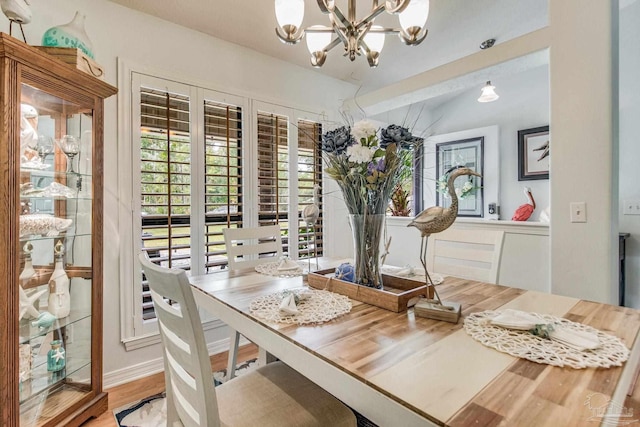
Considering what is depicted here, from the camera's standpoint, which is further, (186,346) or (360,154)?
(360,154)

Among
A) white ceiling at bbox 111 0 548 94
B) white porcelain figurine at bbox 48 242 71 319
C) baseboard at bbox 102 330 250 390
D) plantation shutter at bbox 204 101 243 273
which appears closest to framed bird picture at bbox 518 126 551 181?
white ceiling at bbox 111 0 548 94

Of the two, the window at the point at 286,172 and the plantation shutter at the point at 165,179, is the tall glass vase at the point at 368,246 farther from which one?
the plantation shutter at the point at 165,179

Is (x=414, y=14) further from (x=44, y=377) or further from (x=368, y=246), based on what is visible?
(x=44, y=377)

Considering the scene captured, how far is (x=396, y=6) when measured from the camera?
1.30 meters

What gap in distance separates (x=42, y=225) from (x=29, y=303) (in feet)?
1.23

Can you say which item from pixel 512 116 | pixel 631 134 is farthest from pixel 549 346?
pixel 512 116

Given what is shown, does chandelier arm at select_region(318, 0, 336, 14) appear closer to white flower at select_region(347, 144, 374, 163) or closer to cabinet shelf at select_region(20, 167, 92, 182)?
white flower at select_region(347, 144, 374, 163)

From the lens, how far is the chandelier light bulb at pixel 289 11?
135cm

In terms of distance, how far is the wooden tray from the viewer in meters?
1.10

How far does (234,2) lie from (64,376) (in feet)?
8.20

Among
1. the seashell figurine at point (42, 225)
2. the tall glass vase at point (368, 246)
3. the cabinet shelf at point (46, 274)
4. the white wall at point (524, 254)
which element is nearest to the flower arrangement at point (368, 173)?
the tall glass vase at point (368, 246)

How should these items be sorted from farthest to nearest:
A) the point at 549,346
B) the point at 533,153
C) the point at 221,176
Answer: the point at 533,153
the point at 221,176
the point at 549,346

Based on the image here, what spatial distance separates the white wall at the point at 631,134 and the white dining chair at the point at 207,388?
317 centimetres

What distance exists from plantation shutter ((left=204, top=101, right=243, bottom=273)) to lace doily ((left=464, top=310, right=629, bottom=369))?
1972mm
